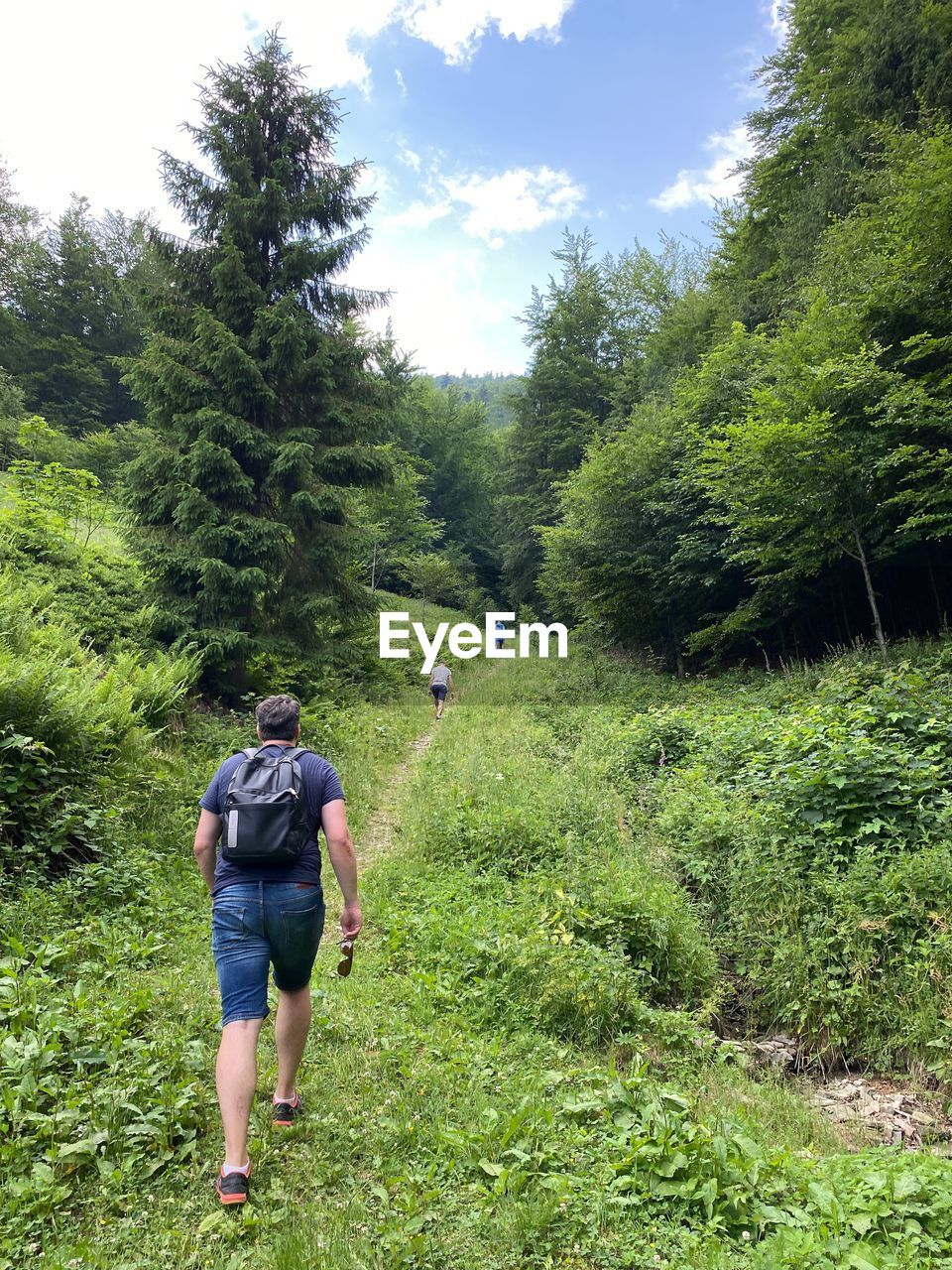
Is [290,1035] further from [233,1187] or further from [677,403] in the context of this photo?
[677,403]

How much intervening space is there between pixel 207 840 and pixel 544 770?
282 inches

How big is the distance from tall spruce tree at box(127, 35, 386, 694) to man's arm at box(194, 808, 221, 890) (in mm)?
7635

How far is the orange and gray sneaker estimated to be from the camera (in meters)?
2.68

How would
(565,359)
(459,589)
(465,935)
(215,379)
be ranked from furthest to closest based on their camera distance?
1. (459,589)
2. (565,359)
3. (215,379)
4. (465,935)

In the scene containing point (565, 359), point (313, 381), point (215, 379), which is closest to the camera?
point (215, 379)

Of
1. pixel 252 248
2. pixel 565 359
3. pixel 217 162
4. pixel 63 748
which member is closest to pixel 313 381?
pixel 252 248

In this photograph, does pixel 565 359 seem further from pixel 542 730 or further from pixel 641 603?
pixel 542 730

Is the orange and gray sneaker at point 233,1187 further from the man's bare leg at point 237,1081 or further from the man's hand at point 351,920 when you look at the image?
the man's hand at point 351,920

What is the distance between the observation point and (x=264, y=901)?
3084 mm

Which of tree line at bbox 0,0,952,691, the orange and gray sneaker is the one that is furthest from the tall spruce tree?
the orange and gray sneaker

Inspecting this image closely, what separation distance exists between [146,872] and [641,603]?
48.8ft

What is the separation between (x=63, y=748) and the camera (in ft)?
19.9

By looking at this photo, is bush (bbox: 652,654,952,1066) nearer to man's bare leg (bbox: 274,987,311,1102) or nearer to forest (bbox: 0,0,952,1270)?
forest (bbox: 0,0,952,1270)

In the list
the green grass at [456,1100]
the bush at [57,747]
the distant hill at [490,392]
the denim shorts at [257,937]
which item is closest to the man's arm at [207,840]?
the denim shorts at [257,937]
